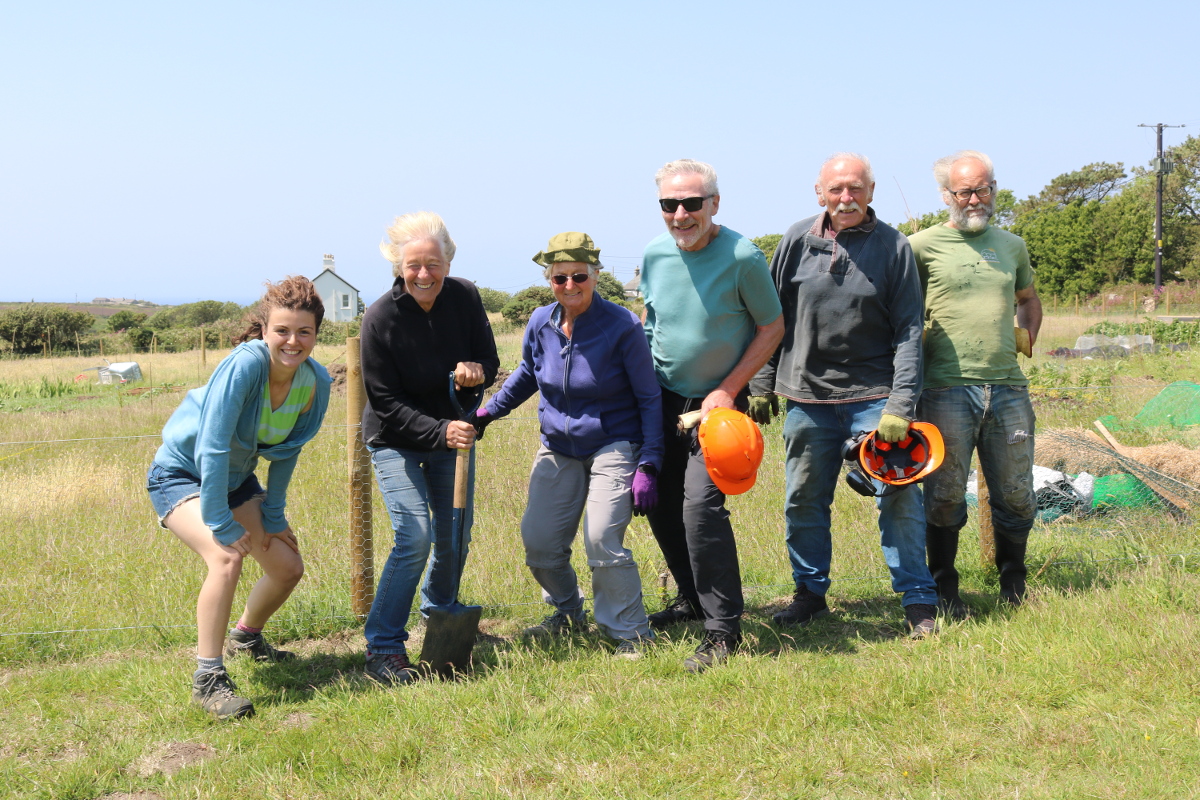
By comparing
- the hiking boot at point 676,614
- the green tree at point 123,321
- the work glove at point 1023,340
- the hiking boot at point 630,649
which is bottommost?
Answer: the hiking boot at point 676,614

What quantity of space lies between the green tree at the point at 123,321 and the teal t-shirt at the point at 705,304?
51.8 m

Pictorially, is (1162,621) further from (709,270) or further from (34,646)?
(34,646)

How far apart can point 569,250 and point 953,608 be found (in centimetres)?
249

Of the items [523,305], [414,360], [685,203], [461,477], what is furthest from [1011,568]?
[523,305]

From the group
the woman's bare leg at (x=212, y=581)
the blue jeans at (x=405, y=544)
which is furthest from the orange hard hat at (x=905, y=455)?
the woman's bare leg at (x=212, y=581)

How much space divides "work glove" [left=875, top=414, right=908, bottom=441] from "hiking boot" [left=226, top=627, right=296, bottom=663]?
294 cm

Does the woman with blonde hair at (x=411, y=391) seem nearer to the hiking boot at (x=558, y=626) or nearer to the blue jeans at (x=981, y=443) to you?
the hiking boot at (x=558, y=626)

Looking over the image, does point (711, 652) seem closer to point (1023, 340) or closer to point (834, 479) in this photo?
point (834, 479)

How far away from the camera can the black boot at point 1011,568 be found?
459cm

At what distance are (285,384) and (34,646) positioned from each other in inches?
82.4

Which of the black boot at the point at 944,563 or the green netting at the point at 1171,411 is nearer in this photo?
the black boot at the point at 944,563

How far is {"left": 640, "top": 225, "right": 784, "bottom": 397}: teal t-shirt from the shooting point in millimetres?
4027

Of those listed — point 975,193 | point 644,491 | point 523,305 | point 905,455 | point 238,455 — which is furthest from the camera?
point 523,305

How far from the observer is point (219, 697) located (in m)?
3.67
